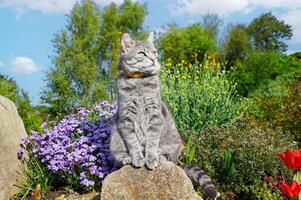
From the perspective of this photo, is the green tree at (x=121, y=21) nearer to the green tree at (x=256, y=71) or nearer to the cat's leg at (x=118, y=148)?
the green tree at (x=256, y=71)

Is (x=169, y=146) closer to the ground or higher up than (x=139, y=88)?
closer to the ground

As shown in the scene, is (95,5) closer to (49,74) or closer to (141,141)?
(49,74)

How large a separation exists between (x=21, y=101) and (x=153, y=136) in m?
6.75

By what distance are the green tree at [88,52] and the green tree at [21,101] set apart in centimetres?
737

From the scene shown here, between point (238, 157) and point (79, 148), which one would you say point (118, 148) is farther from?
point (238, 157)

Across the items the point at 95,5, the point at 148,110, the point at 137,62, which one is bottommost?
the point at 148,110

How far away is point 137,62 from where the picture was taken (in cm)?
575

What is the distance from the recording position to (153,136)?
226 inches

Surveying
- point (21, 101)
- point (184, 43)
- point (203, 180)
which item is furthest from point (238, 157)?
point (184, 43)

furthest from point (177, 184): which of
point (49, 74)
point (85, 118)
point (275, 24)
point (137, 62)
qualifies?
point (275, 24)

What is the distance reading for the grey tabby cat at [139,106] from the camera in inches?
226

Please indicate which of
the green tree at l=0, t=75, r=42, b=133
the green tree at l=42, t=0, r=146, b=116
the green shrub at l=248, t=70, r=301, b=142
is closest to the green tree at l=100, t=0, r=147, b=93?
the green tree at l=42, t=0, r=146, b=116

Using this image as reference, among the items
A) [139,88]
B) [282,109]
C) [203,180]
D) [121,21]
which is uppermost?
[121,21]

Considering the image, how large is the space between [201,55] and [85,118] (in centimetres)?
2330
